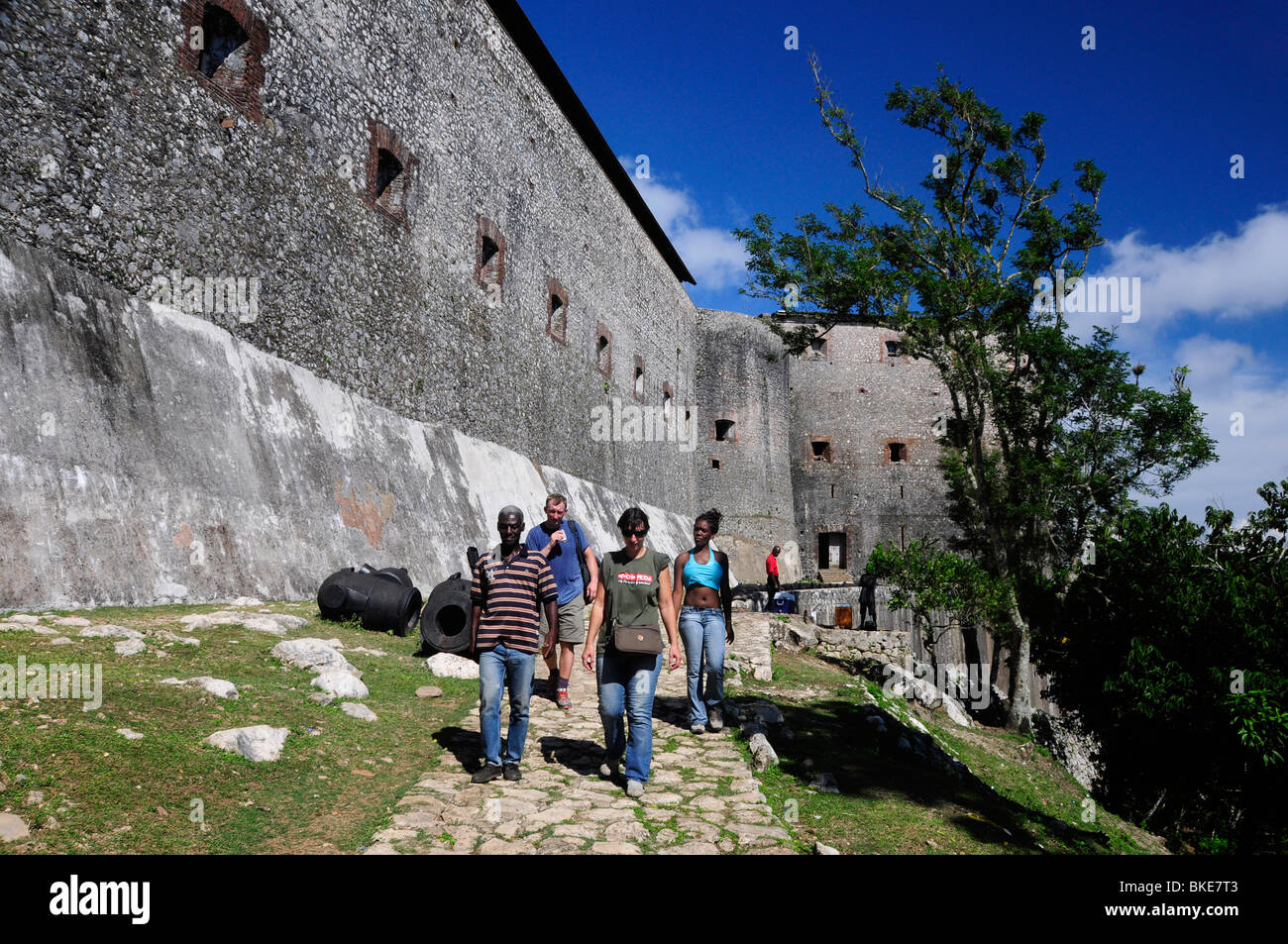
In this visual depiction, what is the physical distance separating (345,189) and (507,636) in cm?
862

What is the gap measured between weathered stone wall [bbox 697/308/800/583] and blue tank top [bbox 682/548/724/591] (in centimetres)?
2472

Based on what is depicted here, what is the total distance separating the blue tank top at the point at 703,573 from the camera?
20.0 feet

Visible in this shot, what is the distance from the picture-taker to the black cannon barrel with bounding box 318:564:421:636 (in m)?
7.96

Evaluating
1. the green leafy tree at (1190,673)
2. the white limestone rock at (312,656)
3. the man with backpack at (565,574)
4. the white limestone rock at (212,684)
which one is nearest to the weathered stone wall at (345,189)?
the white limestone rock at (312,656)

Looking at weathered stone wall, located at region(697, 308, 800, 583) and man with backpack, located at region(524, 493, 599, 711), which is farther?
weathered stone wall, located at region(697, 308, 800, 583)

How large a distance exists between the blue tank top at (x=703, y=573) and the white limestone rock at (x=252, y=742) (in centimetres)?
302

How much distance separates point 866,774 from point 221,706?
4.47 metres

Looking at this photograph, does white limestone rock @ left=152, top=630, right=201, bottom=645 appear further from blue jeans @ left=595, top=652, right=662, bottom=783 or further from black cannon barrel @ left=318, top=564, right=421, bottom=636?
blue jeans @ left=595, top=652, right=662, bottom=783

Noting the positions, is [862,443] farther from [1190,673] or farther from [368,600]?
[368,600]

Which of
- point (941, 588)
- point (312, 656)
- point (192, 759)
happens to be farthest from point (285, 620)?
point (941, 588)

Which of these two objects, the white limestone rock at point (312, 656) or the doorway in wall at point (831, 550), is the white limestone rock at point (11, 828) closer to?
the white limestone rock at point (312, 656)

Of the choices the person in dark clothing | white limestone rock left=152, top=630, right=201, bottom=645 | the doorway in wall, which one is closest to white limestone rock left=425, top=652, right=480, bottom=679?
white limestone rock left=152, top=630, right=201, bottom=645

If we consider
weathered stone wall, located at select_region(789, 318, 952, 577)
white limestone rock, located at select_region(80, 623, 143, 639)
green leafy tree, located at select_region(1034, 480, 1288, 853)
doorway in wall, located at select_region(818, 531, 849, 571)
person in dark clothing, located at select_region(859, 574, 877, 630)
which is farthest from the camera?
doorway in wall, located at select_region(818, 531, 849, 571)

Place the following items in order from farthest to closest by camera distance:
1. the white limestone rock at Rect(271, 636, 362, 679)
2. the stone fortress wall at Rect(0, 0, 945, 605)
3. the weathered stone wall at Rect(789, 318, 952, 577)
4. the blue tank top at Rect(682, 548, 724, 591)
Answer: the weathered stone wall at Rect(789, 318, 952, 577) → the stone fortress wall at Rect(0, 0, 945, 605) → the blue tank top at Rect(682, 548, 724, 591) → the white limestone rock at Rect(271, 636, 362, 679)
